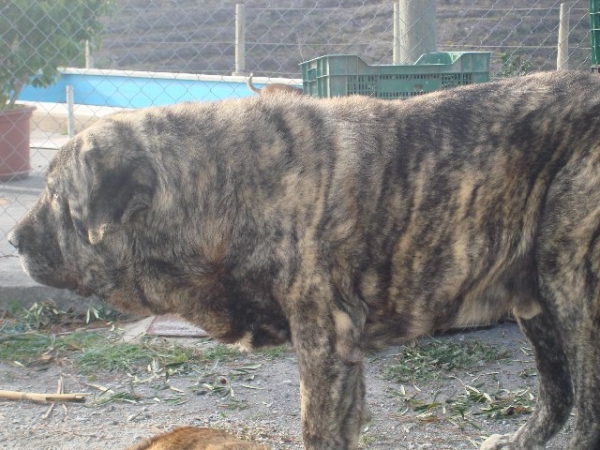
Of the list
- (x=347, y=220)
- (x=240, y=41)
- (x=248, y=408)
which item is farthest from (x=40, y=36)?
(x=347, y=220)

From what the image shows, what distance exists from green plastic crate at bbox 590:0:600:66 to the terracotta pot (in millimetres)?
5609

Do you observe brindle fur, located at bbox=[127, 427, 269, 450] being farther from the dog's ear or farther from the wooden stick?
the wooden stick

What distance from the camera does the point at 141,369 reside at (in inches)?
192

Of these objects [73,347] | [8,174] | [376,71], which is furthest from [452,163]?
[8,174]

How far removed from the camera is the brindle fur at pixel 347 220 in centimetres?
321

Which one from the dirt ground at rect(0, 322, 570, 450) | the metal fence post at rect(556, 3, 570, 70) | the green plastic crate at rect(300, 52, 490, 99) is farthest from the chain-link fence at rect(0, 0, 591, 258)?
the dirt ground at rect(0, 322, 570, 450)

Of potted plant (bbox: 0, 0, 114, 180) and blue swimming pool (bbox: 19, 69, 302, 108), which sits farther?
blue swimming pool (bbox: 19, 69, 302, 108)

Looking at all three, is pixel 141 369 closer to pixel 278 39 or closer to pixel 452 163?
pixel 452 163

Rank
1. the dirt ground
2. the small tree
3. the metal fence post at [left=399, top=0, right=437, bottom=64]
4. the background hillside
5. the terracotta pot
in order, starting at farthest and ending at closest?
1. the background hillside
2. the terracotta pot
3. the small tree
4. the metal fence post at [left=399, top=0, right=437, bottom=64]
5. the dirt ground

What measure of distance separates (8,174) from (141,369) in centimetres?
437

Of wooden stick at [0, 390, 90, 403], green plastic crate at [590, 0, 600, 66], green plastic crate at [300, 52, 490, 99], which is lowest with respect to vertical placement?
wooden stick at [0, 390, 90, 403]

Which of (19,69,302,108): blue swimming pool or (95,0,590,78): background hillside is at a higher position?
(95,0,590,78): background hillside

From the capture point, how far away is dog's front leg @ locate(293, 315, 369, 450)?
3.19m

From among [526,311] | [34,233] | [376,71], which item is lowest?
[526,311]
